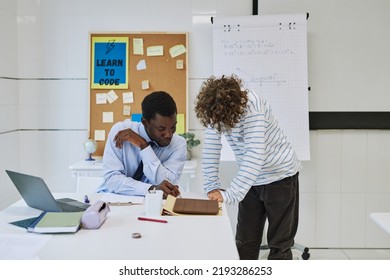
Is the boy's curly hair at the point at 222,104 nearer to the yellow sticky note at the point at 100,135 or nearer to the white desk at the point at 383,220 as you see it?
the white desk at the point at 383,220

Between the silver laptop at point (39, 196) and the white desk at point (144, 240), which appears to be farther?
the silver laptop at point (39, 196)

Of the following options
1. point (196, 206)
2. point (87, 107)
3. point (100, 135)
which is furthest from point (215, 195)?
point (87, 107)

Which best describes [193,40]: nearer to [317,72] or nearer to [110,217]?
[317,72]

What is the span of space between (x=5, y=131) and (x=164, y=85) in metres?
1.09

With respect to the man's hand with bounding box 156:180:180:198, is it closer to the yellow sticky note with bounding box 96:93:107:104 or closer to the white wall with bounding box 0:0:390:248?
the white wall with bounding box 0:0:390:248

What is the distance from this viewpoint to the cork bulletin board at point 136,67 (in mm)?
3250

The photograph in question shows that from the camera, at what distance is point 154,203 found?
1.71 m

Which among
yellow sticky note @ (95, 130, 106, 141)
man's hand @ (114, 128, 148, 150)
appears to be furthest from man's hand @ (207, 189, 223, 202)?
yellow sticky note @ (95, 130, 106, 141)

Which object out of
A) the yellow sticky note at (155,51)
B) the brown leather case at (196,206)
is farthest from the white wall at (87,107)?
the brown leather case at (196,206)

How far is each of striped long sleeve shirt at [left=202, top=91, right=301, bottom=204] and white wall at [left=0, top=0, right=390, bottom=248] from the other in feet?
3.76

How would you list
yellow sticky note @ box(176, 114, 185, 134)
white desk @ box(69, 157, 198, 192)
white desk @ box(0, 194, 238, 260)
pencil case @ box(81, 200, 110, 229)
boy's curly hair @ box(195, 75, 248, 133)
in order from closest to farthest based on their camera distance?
white desk @ box(0, 194, 238, 260), pencil case @ box(81, 200, 110, 229), boy's curly hair @ box(195, 75, 248, 133), white desk @ box(69, 157, 198, 192), yellow sticky note @ box(176, 114, 185, 134)

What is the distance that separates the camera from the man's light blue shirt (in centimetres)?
207

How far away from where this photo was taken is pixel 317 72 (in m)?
3.25

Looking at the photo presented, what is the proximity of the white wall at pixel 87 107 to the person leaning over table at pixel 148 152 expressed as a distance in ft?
3.61
